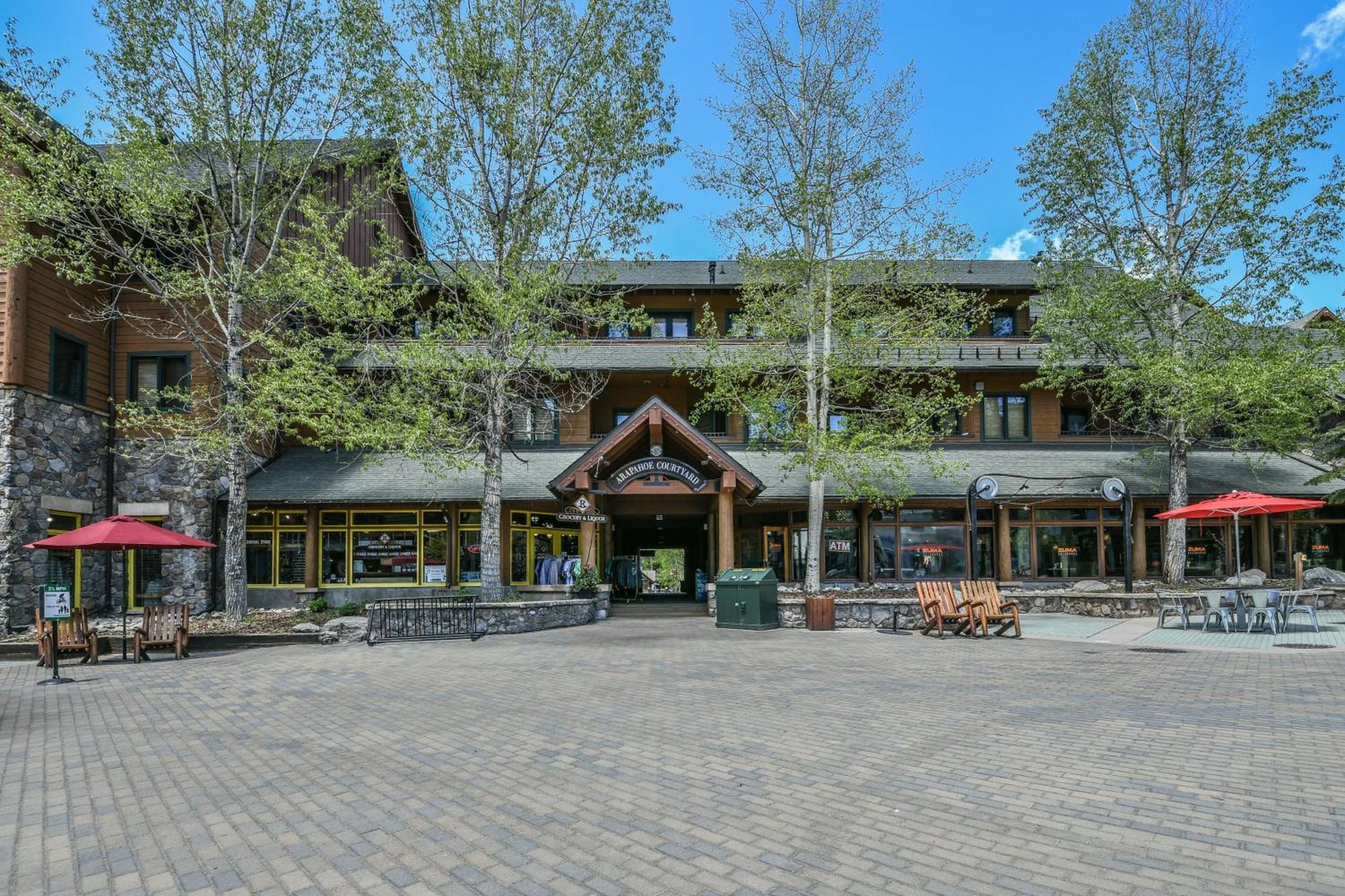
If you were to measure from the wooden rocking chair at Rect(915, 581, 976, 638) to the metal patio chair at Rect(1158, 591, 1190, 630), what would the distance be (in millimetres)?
4015

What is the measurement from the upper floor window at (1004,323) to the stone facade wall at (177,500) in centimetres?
2209

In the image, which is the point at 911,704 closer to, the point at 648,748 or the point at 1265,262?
the point at 648,748

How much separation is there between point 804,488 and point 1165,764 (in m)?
15.5

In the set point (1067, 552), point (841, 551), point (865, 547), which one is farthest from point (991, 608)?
point (1067, 552)

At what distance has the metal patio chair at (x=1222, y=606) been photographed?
14.4m

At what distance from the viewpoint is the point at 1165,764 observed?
5598 mm

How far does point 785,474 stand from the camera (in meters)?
21.6

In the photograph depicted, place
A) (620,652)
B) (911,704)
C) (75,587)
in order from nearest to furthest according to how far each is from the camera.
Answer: (911,704), (620,652), (75,587)

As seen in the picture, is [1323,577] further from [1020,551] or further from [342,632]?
[342,632]

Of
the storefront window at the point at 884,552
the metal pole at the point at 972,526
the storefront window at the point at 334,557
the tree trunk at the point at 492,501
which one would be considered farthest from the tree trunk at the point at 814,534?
the storefront window at the point at 334,557

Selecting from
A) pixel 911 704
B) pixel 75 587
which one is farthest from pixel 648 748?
pixel 75 587

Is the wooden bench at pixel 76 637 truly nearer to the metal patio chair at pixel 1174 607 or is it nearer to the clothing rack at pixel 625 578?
the clothing rack at pixel 625 578

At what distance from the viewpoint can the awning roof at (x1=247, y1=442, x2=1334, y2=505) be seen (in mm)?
20172

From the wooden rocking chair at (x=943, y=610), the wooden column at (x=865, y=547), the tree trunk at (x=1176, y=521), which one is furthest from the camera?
the wooden column at (x=865, y=547)
